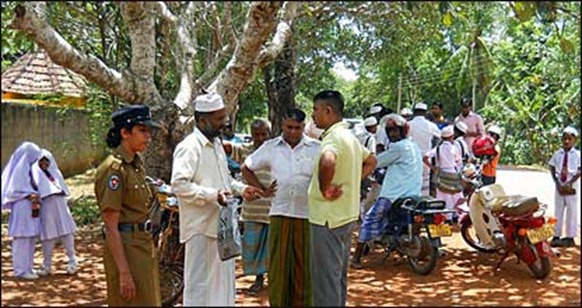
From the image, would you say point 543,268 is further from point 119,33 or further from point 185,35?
point 119,33

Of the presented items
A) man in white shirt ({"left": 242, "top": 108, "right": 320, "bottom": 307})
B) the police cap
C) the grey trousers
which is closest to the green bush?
man in white shirt ({"left": 242, "top": 108, "right": 320, "bottom": 307})

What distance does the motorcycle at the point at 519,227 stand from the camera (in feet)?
21.5

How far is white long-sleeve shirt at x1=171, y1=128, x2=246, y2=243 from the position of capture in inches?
166

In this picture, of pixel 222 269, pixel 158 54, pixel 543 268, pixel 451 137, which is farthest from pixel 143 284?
pixel 451 137

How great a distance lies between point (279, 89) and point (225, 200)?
6.30 m

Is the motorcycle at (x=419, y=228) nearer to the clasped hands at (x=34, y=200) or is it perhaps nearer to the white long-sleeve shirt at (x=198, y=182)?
the white long-sleeve shirt at (x=198, y=182)

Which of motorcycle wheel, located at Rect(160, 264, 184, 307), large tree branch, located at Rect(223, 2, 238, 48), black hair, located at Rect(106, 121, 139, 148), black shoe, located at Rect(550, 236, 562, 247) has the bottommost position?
motorcycle wheel, located at Rect(160, 264, 184, 307)

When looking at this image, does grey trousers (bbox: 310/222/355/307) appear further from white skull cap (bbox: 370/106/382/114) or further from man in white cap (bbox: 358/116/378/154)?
white skull cap (bbox: 370/106/382/114)

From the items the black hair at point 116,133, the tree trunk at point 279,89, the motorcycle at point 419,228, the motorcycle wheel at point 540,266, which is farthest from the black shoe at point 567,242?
the tree trunk at point 279,89

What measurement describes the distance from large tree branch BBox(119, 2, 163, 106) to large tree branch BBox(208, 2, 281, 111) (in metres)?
0.52

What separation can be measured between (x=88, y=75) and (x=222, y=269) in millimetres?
1977

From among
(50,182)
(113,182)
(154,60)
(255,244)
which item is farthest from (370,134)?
(113,182)

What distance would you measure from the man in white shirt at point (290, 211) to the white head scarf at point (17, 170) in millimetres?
1647

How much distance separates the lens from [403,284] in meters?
6.84
